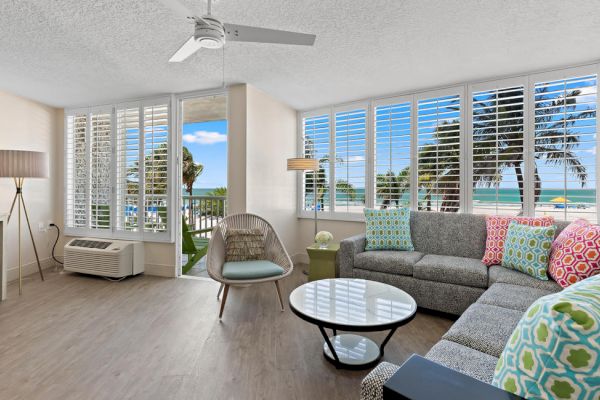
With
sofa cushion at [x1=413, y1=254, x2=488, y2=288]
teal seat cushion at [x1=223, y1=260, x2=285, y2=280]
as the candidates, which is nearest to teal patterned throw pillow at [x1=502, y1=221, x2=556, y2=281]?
sofa cushion at [x1=413, y1=254, x2=488, y2=288]

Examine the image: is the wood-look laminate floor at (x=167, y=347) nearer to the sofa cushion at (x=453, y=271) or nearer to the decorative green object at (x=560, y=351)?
the sofa cushion at (x=453, y=271)

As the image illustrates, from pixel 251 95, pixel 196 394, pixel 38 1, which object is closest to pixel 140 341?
pixel 196 394

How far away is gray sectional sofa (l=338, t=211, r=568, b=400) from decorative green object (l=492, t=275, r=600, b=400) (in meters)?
0.41

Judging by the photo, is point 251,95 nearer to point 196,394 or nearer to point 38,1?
point 38,1

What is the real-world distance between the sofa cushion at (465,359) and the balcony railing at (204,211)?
463 centimetres

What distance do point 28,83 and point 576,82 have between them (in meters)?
5.86

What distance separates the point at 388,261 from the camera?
3100mm

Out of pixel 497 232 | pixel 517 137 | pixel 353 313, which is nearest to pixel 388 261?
pixel 497 232

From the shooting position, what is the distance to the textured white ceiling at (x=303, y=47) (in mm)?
2129

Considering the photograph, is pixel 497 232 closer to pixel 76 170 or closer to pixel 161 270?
pixel 161 270

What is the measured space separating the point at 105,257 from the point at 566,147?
5.31 metres

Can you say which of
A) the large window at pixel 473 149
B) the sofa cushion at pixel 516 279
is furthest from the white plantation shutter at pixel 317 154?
the sofa cushion at pixel 516 279

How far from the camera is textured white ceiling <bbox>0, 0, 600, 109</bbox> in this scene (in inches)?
83.8

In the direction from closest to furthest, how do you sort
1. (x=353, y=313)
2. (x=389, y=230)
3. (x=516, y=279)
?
(x=353, y=313) < (x=516, y=279) < (x=389, y=230)
